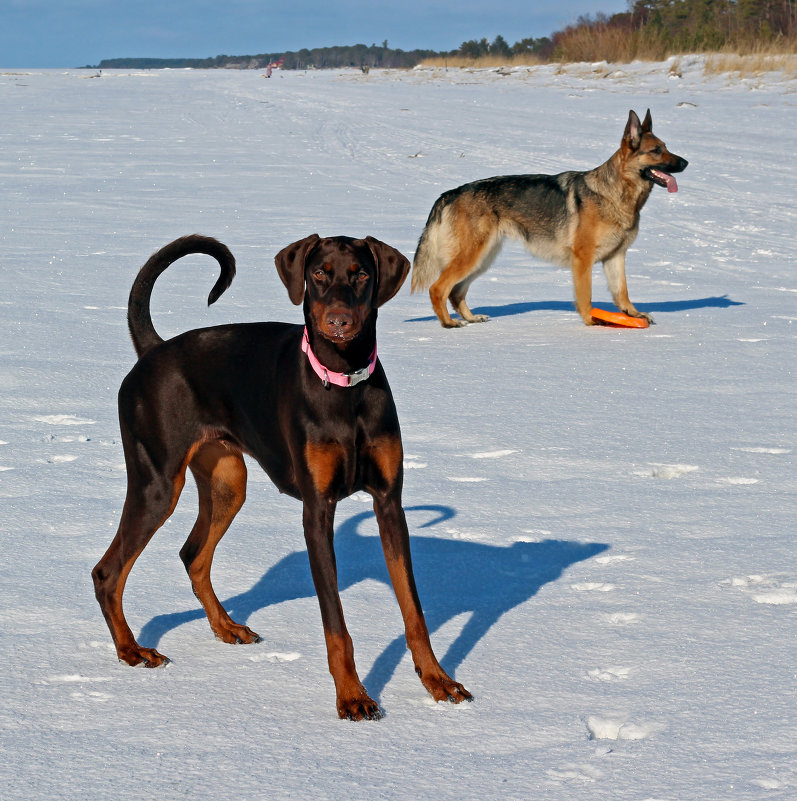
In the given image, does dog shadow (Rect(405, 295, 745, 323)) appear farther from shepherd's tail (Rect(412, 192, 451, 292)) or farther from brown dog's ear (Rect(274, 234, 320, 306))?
brown dog's ear (Rect(274, 234, 320, 306))

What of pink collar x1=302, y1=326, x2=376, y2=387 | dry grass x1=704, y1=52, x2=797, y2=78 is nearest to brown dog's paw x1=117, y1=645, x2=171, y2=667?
pink collar x1=302, y1=326, x2=376, y2=387

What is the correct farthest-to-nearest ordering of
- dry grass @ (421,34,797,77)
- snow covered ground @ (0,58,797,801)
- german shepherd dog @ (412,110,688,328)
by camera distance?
dry grass @ (421,34,797,77), german shepherd dog @ (412,110,688,328), snow covered ground @ (0,58,797,801)

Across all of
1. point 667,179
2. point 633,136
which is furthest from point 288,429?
point 633,136

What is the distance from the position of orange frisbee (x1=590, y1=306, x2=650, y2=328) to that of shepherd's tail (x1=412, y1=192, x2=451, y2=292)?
1359 millimetres

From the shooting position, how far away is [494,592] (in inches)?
154

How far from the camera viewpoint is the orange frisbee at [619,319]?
29.2 feet

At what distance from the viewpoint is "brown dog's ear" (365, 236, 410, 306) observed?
11.0 feet

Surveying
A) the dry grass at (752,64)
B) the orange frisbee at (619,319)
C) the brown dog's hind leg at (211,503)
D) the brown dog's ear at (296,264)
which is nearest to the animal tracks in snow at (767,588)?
the brown dog's hind leg at (211,503)

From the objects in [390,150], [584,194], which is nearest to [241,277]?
[584,194]

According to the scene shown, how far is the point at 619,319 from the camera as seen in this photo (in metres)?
8.98

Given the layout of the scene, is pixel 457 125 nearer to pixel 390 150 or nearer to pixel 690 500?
pixel 390 150

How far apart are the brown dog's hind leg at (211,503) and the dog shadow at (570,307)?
5883mm

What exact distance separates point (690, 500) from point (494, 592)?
4.28ft

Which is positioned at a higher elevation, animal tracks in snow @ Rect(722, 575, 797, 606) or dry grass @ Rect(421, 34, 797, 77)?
dry grass @ Rect(421, 34, 797, 77)
